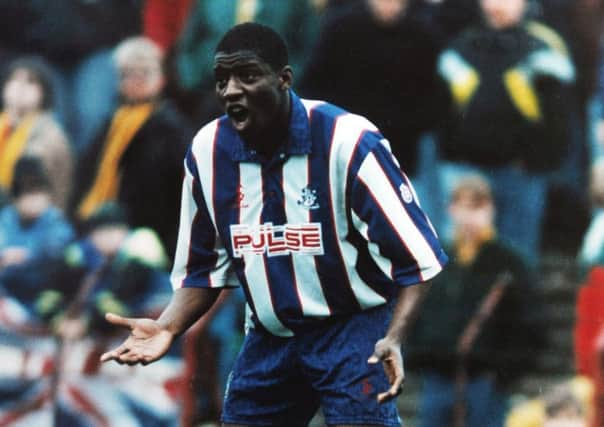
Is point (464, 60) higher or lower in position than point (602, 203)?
higher

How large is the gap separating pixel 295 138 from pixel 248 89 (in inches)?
10.8

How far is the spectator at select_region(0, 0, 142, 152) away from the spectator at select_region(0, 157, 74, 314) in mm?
480

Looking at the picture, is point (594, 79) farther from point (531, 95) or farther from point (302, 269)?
point (302, 269)

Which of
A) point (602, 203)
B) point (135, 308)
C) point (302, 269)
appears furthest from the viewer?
point (135, 308)

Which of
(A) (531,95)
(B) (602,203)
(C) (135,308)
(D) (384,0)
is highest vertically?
(D) (384,0)

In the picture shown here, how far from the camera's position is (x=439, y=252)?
525 centimetres

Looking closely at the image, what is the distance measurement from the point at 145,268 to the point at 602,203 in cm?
295

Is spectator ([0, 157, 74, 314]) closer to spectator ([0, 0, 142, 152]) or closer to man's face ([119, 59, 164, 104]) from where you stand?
spectator ([0, 0, 142, 152])

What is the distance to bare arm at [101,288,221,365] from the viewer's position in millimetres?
5145

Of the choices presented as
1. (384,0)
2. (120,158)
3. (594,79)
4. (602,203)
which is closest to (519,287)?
(602,203)

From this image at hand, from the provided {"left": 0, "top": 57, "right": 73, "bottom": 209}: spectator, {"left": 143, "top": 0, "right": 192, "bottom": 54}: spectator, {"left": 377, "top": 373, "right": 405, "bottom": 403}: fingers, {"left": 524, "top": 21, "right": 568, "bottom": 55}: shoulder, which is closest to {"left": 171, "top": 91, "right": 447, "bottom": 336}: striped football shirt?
{"left": 377, "top": 373, "right": 405, "bottom": 403}: fingers

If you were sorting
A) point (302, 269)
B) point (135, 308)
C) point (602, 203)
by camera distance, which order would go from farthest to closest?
point (135, 308) < point (602, 203) < point (302, 269)

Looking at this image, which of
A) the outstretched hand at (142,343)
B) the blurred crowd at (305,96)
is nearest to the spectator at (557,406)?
the blurred crowd at (305,96)

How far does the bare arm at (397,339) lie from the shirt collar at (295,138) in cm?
60
